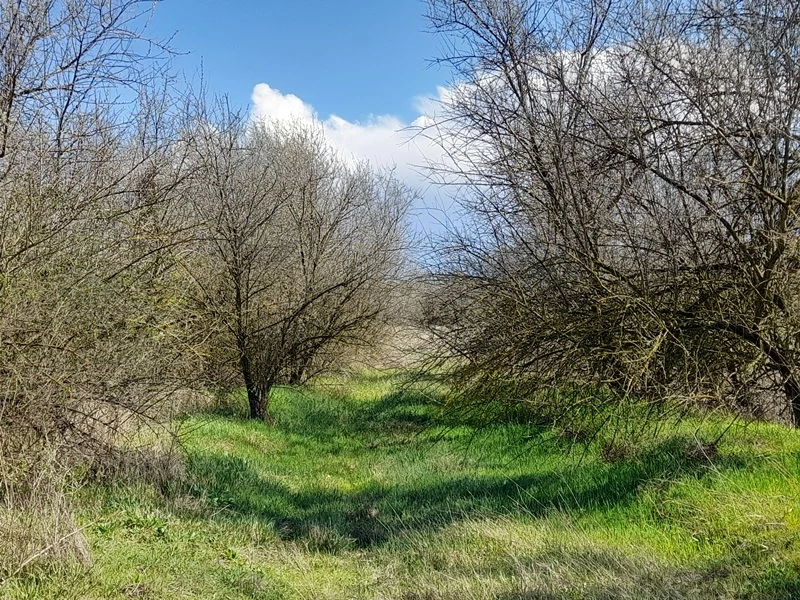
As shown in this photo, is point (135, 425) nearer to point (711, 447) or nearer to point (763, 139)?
point (711, 447)

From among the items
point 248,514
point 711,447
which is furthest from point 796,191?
point 248,514

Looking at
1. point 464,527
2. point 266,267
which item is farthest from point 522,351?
point 266,267

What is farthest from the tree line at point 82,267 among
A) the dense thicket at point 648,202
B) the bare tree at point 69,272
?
the dense thicket at point 648,202

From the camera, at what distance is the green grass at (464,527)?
4.69 metres

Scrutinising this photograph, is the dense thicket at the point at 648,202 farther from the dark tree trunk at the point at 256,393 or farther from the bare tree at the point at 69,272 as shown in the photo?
the dark tree trunk at the point at 256,393

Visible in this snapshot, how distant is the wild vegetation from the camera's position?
5.18 meters

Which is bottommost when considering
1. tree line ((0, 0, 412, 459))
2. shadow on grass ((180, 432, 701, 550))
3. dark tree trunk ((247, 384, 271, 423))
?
shadow on grass ((180, 432, 701, 550))

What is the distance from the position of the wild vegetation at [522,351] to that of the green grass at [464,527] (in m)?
0.03

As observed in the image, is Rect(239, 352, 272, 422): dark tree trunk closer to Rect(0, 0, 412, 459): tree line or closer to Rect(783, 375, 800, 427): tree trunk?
Rect(0, 0, 412, 459): tree line

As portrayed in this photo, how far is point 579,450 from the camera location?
8.52 metres

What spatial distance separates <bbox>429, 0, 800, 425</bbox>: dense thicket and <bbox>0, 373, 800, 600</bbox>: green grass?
914mm

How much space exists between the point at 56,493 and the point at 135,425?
268cm

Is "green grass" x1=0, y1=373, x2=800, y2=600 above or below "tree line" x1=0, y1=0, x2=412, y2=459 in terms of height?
below

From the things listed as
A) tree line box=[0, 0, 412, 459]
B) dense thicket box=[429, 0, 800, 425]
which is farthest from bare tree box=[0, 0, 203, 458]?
dense thicket box=[429, 0, 800, 425]
